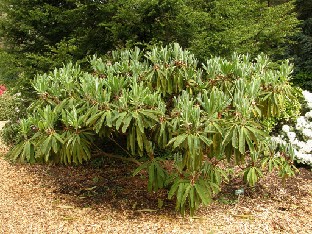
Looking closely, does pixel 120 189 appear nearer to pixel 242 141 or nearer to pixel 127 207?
pixel 127 207

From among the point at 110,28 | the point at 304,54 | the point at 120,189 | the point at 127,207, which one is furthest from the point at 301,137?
the point at 304,54

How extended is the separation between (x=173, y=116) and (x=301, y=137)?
294 centimetres

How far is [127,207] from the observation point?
13.1 ft

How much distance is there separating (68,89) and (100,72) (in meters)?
0.49

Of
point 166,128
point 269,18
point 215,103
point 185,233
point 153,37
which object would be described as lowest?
point 185,233

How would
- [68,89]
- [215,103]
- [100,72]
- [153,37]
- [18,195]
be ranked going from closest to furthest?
[215,103]
[68,89]
[100,72]
[18,195]
[153,37]

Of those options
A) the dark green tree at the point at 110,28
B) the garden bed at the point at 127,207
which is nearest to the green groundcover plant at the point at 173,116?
the garden bed at the point at 127,207

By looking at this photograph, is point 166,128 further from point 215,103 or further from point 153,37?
point 153,37

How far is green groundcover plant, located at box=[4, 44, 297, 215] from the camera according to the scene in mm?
3072

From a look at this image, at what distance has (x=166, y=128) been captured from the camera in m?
3.38

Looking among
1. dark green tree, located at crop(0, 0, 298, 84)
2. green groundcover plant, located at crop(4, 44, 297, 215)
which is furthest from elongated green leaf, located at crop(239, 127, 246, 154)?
dark green tree, located at crop(0, 0, 298, 84)

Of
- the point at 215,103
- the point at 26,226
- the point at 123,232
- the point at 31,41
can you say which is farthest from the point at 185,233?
the point at 31,41

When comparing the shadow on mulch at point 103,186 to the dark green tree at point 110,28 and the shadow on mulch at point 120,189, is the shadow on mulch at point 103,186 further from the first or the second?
the dark green tree at point 110,28

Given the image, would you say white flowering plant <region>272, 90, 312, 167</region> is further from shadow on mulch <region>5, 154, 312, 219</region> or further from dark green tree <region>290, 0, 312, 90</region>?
dark green tree <region>290, 0, 312, 90</region>
